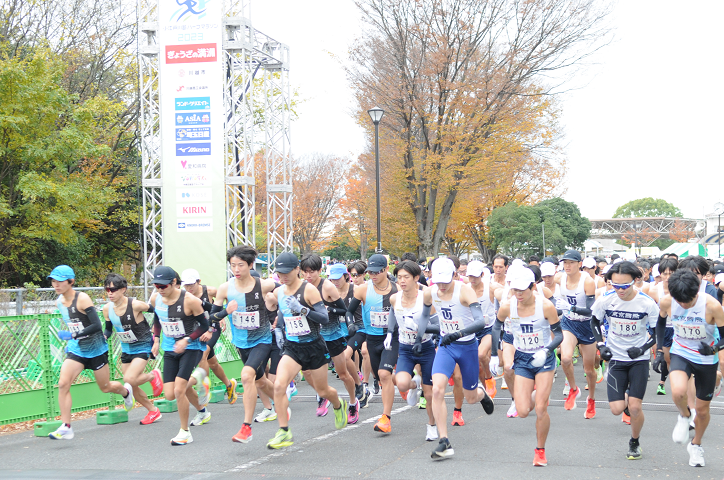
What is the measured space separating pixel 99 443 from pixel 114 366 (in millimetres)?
1966

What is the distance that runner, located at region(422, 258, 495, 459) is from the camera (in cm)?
721

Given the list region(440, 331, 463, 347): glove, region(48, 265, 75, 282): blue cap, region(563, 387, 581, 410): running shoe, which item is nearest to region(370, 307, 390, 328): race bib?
region(440, 331, 463, 347): glove

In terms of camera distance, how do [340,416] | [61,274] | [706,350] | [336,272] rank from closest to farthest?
[706,350]
[340,416]
[61,274]
[336,272]

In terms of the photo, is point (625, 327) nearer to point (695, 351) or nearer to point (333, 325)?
point (695, 351)

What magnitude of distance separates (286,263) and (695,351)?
154 inches

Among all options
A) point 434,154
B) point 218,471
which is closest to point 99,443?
point 218,471

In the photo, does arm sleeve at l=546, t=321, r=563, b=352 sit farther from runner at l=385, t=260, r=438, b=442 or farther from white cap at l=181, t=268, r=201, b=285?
white cap at l=181, t=268, r=201, b=285

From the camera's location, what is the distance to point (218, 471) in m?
6.61

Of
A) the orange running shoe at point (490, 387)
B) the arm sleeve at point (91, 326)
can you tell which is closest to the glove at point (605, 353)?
the orange running shoe at point (490, 387)

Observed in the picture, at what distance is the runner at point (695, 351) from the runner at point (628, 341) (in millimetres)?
298

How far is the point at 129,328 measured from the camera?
888 cm

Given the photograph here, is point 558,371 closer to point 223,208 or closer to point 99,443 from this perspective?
point 99,443

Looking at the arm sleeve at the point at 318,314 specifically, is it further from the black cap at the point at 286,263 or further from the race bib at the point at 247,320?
→ the race bib at the point at 247,320

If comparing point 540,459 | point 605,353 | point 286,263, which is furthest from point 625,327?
point 286,263
